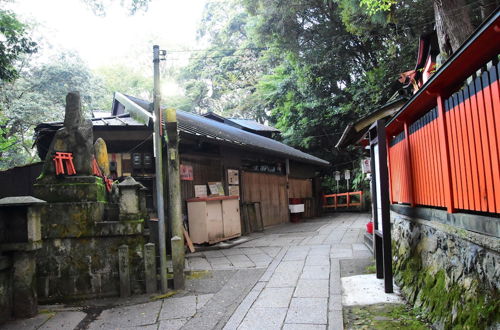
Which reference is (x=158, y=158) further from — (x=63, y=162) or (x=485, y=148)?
(x=485, y=148)

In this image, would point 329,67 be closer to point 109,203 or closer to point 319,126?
point 319,126

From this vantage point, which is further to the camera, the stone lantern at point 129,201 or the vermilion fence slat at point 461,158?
the stone lantern at point 129,201

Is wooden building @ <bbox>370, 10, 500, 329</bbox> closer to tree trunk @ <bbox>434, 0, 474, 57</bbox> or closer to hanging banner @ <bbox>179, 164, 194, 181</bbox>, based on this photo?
tree trunk @ <bbox>434, 0, 474, 57</bbox>

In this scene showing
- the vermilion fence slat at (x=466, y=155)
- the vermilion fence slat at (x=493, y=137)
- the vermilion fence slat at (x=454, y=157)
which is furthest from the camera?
the vermilion fence slat at (x=454, y=157)

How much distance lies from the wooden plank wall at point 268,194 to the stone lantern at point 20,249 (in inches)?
353

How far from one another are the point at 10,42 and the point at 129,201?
9863 mm

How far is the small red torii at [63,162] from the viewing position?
21.3 feet

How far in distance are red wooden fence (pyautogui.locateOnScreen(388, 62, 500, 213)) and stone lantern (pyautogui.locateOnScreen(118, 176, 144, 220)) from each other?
4684 mm

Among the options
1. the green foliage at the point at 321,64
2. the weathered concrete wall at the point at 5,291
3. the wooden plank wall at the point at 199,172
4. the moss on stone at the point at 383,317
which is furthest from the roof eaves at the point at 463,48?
the green foliage at the point at 321,64

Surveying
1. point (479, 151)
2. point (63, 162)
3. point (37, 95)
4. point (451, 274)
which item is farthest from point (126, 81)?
point (479, 151)

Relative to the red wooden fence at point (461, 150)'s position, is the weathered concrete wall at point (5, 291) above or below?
below

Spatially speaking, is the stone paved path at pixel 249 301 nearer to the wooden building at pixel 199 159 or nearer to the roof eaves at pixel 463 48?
the roof eaves at pixel 463 48

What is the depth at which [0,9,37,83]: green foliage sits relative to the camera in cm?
1200

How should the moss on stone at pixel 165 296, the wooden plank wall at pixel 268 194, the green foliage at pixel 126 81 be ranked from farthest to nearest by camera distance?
1. the green foliage at pixel 126 81
2. the wooden plank wall at pixel 268 194
3. the moss on stone at pixel 165 296
